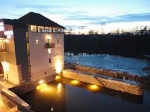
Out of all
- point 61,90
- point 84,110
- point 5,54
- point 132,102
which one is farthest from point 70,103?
point 5,54

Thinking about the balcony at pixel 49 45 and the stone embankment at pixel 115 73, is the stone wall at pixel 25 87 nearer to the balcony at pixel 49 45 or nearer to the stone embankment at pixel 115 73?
the balcony at pixel 49 45

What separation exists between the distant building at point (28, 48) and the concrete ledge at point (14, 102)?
456 centimetres

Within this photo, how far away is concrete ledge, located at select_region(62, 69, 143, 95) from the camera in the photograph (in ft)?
84.1

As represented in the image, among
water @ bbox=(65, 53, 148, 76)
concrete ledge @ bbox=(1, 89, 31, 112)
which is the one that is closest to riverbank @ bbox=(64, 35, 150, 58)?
water @ bbox=(65, 53, 148, 76)

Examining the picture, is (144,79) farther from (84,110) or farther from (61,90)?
(61,90)

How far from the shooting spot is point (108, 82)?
28.5m

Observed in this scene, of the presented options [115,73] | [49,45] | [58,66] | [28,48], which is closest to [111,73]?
[115,73]

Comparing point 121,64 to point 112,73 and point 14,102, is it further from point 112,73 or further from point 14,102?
point 14,102

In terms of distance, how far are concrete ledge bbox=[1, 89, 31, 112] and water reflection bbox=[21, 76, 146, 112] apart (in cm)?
326

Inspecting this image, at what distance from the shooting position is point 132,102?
24406 millimetres

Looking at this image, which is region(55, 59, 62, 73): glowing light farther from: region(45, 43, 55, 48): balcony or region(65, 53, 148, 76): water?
region(65, 53, 148, 76): water

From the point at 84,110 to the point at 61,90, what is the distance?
863cm

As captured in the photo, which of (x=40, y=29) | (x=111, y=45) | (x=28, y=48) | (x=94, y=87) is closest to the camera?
(x=28, y=48)

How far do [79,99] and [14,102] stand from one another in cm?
1040
